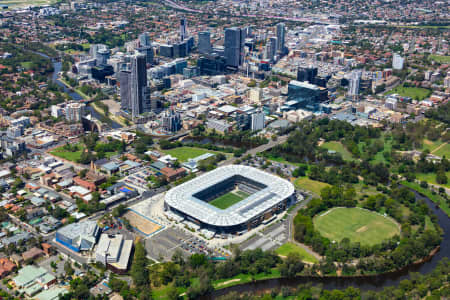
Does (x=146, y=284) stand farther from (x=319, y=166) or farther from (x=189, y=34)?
(x=189, y=34)

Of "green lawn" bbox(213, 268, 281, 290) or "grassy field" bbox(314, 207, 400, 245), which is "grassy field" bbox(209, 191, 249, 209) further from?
"green lawn" bbox(213, 268, 281, 290)

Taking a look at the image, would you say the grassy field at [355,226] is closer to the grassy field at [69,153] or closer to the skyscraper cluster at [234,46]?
the grassy field at [69,153]

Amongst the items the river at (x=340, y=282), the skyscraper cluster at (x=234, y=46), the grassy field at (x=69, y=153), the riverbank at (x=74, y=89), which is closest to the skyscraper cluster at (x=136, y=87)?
the riverbank at (x=74, y=89)

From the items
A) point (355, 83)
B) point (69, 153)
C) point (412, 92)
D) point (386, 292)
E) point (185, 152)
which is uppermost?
point (355, 83)

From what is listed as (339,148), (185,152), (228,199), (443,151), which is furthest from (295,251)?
(443,151)

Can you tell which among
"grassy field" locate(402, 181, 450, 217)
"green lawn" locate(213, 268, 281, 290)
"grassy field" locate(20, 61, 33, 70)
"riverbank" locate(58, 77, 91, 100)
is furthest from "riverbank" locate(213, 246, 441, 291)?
"grassy field" locate(20, 61, 33, 70)

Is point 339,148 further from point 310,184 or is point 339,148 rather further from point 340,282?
point 340,282

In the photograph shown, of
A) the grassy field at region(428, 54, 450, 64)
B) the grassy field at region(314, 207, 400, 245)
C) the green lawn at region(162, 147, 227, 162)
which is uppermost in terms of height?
the grassy field at region(428, 54, 450, 64)
